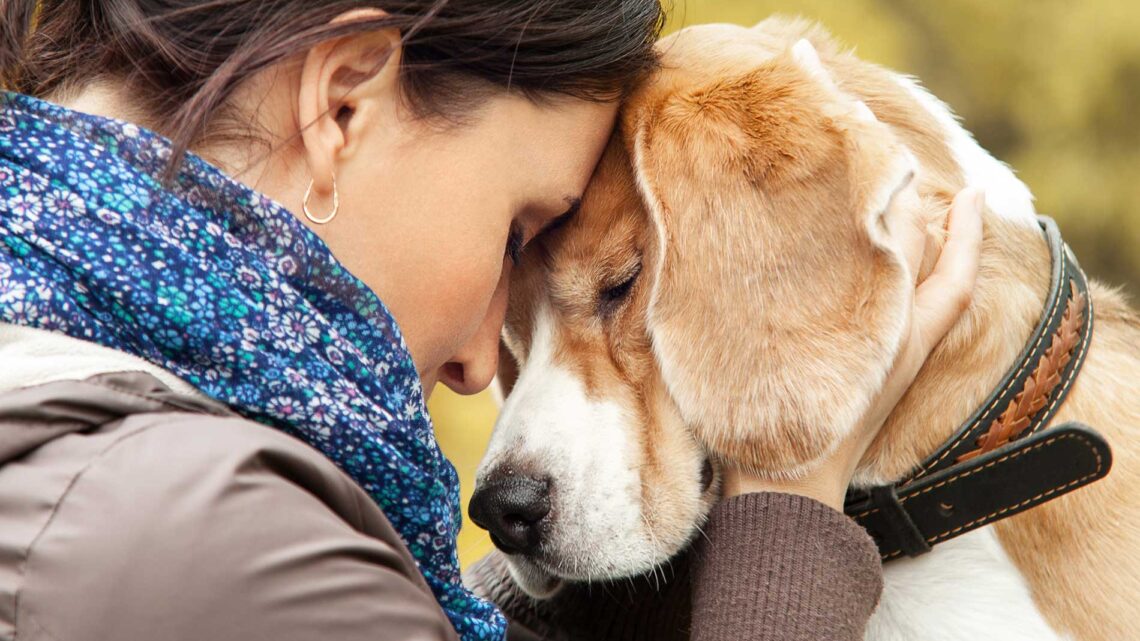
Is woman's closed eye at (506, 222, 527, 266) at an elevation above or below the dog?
above

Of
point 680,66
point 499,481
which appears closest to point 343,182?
point 499,481

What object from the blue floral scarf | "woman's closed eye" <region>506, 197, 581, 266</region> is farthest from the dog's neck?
the blue floral scarf

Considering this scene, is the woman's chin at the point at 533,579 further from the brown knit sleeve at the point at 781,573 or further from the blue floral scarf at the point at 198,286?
the blue floral scarf at the point at 198,286

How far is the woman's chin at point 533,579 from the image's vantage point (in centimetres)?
193

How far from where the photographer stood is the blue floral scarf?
1.25m

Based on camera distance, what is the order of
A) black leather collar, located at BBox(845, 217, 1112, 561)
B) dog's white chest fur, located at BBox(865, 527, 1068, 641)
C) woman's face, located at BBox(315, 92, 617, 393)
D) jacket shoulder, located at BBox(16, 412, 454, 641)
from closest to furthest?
1. jacket shoulder, located at BBox(16, 412, 454, 641)
2. woman's face, located at BBox(315, 92, 617, 393)
3. black leather collar, located at BBox(845, 217, 1112, 561)
4. dog's white chest fur, located at BBox(865, 527, 1068, 641)

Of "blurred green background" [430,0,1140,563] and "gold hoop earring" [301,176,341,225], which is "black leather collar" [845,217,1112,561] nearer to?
"gold hoop earring" [301,176,341,225]

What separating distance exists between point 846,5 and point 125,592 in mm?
4168

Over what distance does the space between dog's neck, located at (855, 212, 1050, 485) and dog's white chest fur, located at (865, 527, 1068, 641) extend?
0.16 m

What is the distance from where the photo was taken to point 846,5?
183 inches

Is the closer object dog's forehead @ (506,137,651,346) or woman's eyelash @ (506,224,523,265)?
woman's eyelash @ (506,224,523,265)

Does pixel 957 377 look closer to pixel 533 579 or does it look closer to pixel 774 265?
pixel 774 265

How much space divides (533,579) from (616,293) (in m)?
0.50

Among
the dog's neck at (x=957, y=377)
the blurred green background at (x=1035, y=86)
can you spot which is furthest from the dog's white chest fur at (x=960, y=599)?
the blurred green background at (x=1035, y=86)
